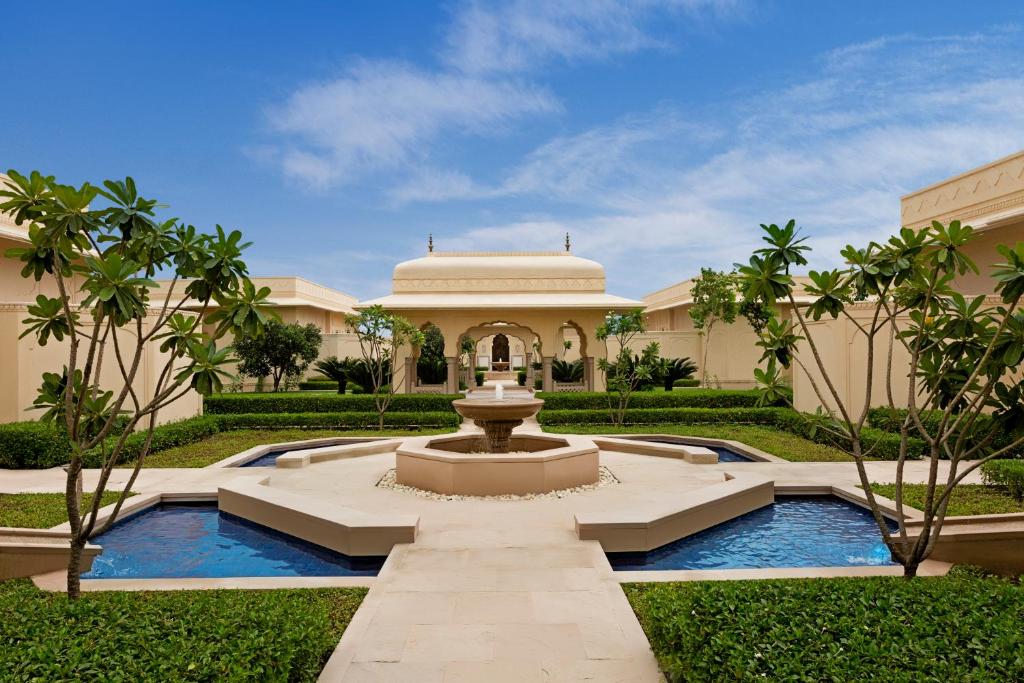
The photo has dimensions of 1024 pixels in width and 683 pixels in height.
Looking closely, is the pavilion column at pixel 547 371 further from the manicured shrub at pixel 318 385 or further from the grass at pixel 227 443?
the manicured shrub at pixel 318 385

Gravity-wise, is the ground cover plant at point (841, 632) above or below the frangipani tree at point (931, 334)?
below

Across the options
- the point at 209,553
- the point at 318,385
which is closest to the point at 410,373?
the point at 318,385

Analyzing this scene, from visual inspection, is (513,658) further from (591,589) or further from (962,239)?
(962,239)

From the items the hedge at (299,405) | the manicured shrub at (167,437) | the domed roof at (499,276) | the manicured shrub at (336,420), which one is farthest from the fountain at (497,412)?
the domed roof at (499,276)

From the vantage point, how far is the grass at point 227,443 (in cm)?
1159

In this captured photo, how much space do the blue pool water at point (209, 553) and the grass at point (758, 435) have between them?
862 cm

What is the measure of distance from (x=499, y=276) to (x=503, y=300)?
148 centimetres

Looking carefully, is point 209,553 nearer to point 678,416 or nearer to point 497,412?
point 497,412

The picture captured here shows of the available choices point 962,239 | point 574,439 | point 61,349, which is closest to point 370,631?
point 962,239

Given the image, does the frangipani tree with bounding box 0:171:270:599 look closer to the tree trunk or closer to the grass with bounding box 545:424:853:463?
the tree trunk

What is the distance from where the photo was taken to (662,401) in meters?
18.6

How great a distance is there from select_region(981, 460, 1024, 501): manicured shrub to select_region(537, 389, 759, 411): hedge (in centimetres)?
957

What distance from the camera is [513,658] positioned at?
3.80m

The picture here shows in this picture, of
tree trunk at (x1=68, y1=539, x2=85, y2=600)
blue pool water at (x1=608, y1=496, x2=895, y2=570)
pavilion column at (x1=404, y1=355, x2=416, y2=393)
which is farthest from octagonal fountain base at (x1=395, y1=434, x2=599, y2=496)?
pavilion column at (x1=404, y1=355, x2=416, y2=393)
